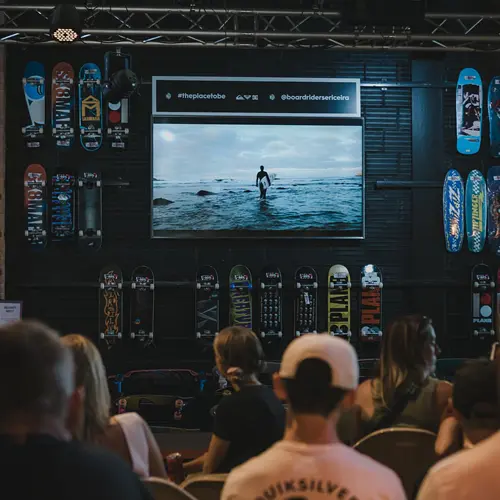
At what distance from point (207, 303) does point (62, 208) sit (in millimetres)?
1677

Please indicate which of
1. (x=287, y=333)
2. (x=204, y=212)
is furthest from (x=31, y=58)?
(x=287, y=333)

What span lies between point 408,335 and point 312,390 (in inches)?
61.4

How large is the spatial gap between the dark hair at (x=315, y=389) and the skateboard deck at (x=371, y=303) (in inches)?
250

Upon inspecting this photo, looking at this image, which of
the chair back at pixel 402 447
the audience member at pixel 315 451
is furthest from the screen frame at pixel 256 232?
the audience member at pixel 315 451

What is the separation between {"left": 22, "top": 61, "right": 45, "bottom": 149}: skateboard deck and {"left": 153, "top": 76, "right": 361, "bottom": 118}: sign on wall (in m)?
1.11

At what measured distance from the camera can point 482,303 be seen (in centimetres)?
799

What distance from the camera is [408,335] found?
312 cm

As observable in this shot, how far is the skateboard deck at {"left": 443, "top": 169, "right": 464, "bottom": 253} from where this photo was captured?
26.5ft

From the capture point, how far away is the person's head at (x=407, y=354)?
3.11m

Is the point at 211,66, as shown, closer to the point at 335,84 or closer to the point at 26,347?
the point at 335,84

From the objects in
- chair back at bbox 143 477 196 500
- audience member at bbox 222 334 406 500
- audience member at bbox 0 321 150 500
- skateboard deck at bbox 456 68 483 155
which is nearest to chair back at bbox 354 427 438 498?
chair back at bbox 143 477 196 500

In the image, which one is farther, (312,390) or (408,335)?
(408,335)

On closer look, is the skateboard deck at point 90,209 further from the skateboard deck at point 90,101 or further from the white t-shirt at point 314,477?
the white t-shirt at point 314,477

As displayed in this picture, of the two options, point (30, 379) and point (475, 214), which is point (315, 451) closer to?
point (30, 379)
